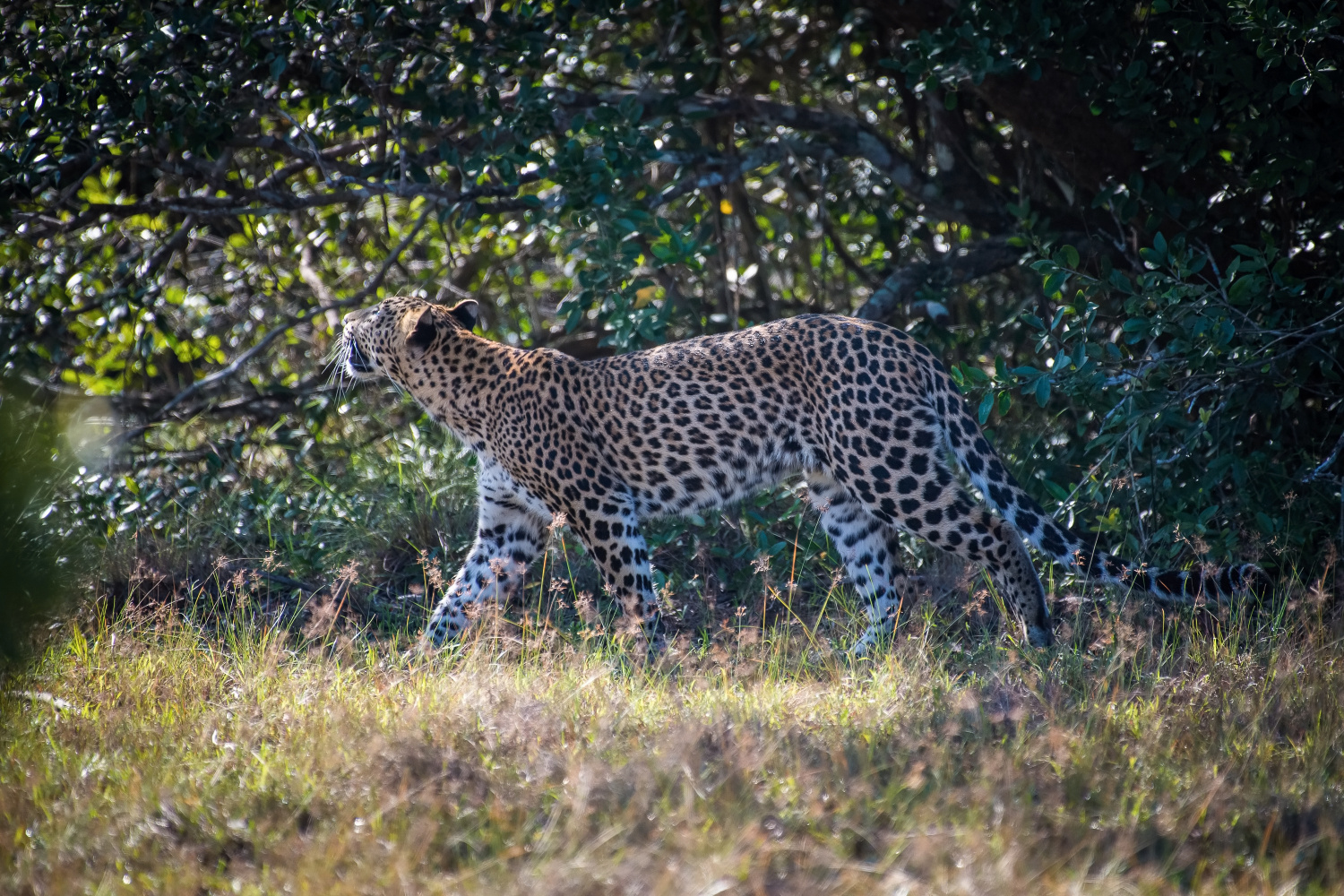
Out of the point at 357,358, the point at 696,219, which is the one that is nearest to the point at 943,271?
the point at 696,219

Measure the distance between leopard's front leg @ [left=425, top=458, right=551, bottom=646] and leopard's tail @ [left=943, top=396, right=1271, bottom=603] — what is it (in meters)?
2.10

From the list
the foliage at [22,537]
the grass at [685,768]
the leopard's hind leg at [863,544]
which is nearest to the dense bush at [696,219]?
the leopard's hind leg at [863,544]

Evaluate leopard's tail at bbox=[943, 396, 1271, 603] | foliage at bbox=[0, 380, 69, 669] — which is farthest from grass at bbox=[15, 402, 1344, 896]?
foliage at bbox=[0, 380, 69, 669]

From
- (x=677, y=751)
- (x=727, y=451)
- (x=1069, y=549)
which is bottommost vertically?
(x=677, y=751)

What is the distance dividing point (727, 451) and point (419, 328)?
5.61ft

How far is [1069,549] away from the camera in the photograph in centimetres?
541

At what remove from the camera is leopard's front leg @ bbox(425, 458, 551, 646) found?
5.89 m

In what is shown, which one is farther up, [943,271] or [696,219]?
Answer: [696,219]

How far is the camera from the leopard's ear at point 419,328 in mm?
6137

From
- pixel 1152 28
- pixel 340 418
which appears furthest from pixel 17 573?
pixel 1152 28

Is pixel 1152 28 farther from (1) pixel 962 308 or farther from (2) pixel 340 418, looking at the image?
(2) pixel 340 418

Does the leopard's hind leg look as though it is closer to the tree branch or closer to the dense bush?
the dense bush

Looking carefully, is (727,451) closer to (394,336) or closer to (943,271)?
(394,336)

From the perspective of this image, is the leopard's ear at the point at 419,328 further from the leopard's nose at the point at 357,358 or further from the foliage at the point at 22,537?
the foliage at the point at 22,537
